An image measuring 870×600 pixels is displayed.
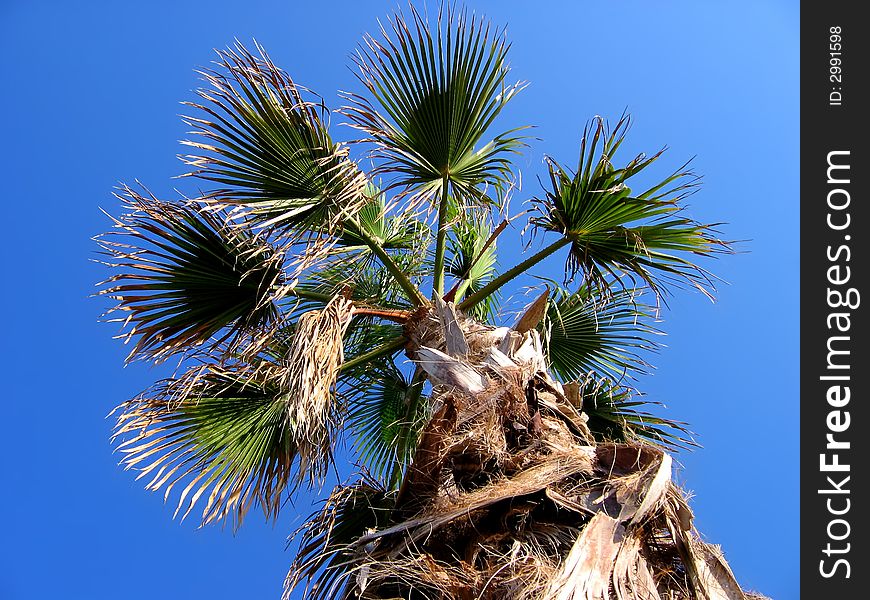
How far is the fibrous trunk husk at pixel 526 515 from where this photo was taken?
9.21ft

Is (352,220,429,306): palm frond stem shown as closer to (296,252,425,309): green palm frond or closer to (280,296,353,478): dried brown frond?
(280,296,353,478): dried brown frond

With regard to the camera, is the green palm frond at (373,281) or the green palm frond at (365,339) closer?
the green palm frond at (365,339)

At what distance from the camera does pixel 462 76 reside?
4.27 meters

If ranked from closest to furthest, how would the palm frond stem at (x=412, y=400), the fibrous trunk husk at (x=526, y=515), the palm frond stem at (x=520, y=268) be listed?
the fibrous trunk husk at (x=526, y=515) → the palm frond stem at (x=520, y=268) → the palm frond stem at (x=412, y=400)

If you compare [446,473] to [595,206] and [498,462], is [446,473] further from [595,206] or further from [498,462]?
[595,206]

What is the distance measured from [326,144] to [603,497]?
239 centimetres

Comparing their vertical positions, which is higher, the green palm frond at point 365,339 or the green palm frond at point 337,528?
the green palm frond at point 365,339

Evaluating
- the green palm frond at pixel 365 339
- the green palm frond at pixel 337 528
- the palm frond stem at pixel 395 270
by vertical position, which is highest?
the palm frond stem at pixel 395 270

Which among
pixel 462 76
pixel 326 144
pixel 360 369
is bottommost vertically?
pixel 360 369

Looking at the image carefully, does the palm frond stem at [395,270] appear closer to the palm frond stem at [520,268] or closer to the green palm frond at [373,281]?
the palm frond stem at [520,268]

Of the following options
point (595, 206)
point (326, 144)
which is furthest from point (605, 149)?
point (326, 144)
